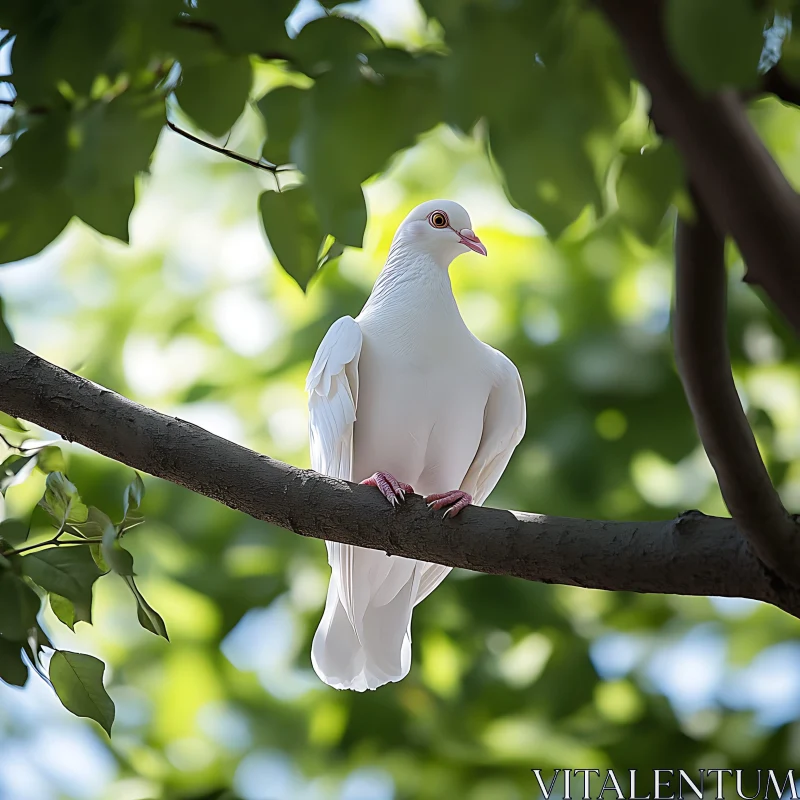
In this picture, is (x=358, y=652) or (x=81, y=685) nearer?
(x=81, y=685)

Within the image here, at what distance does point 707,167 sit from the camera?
66 cm

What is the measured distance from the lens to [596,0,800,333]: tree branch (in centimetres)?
60

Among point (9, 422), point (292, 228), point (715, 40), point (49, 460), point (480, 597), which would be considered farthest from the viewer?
point (480, 597)

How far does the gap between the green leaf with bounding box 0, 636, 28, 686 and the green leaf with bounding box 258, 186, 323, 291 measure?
57 cm

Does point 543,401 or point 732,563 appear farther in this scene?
point 543,401

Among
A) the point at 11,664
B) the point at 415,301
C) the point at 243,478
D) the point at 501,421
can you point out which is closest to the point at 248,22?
the point at 11,664

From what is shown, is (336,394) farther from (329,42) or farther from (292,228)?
(329,42)

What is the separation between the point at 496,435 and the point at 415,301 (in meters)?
0.42

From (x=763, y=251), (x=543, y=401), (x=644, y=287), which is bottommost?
(x=763, y=251)

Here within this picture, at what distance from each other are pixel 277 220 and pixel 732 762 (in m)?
5.14

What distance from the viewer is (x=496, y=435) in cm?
251

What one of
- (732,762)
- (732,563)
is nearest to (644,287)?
(732,762)

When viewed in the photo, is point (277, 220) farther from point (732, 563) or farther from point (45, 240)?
point (732, 563)

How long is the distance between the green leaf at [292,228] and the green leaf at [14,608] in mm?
479
